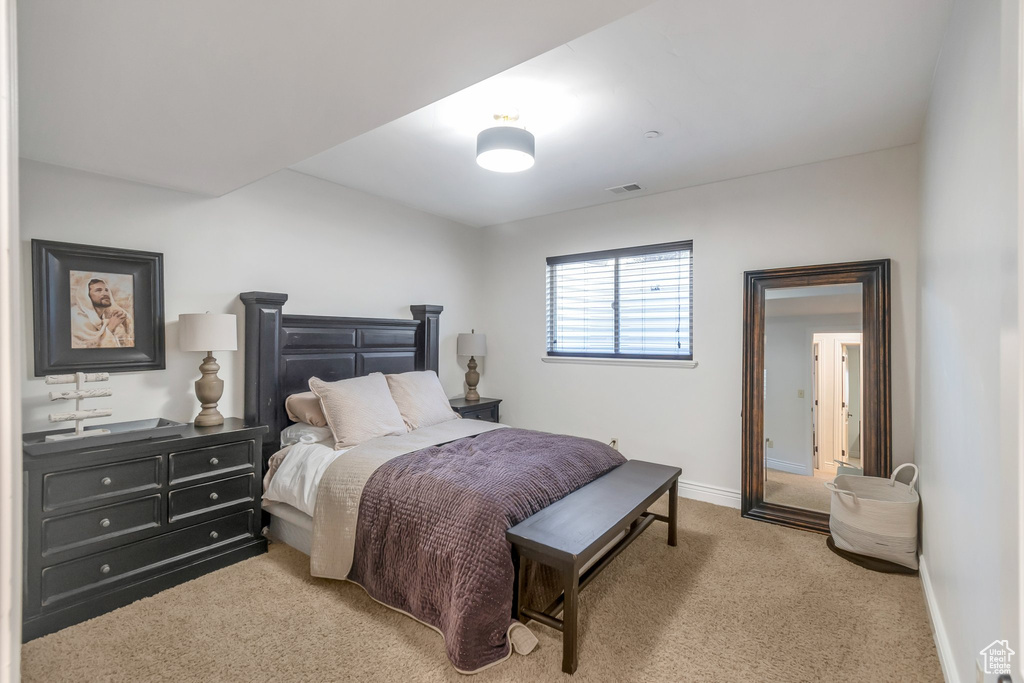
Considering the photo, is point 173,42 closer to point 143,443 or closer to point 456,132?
point 456,132

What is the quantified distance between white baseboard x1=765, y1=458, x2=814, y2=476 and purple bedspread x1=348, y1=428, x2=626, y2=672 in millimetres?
1491

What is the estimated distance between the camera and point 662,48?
2.00m

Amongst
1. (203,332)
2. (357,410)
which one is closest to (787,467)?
(357,410)

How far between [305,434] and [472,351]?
6.17ft

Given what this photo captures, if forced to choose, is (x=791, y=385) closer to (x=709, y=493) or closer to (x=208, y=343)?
(x=709, y=493)

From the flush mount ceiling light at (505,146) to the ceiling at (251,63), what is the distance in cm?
62

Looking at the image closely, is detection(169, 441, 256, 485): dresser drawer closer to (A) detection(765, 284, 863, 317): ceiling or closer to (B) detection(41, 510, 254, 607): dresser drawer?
(B) detection(41, 510, 254, 607): dresser drawer

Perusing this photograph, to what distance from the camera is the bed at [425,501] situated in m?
1.94

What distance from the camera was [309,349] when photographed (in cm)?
347

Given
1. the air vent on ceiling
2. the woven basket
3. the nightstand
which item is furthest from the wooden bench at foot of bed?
the air vent on ceiling

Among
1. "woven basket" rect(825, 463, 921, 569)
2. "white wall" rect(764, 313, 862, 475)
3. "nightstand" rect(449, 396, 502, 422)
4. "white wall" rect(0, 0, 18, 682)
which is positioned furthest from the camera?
"nightstand" rect(449, 396, 502, 422)

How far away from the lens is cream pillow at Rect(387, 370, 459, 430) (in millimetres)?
3490

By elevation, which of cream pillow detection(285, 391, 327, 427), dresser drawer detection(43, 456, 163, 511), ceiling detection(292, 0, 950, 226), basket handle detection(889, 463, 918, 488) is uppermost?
ceiling detection(292, 0, 950, 226)

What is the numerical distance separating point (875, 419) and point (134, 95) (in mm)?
4165
